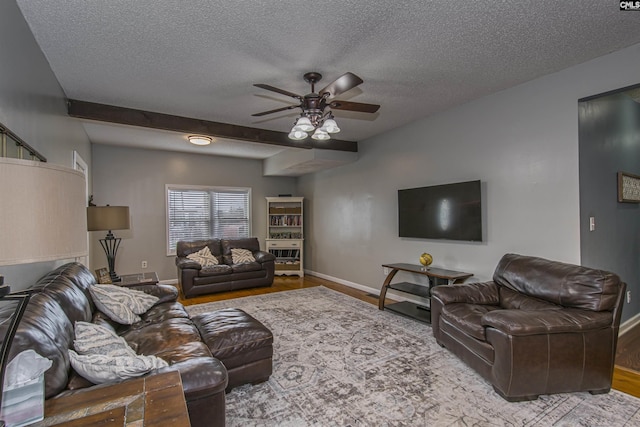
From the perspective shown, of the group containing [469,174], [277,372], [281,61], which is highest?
[281,61]

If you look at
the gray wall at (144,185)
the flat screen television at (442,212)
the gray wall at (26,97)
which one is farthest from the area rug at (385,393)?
the gray wall at (144,185)

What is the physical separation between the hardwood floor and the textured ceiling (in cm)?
264

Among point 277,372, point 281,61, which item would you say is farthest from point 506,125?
point 277,372

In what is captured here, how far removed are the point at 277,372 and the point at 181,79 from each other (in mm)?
2807

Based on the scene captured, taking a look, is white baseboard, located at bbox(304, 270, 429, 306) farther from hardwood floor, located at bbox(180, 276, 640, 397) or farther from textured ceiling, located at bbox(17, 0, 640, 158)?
textured ceiling, located at bbox(17, 0, 640, 158)

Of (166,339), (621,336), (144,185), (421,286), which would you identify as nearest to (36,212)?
(166,339)

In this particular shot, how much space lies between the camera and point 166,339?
2.20 metres

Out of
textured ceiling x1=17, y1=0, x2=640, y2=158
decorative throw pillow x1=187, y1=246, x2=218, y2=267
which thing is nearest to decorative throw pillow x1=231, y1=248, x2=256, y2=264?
decorative throw pillow x1=187, y1=246, x2=218, y2=267

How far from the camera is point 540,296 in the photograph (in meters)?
2.59

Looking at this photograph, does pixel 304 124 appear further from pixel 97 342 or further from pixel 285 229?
pixel 285 229

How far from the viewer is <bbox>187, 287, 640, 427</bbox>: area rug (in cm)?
198

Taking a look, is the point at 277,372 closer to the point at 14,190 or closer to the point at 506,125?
the point at 14,190

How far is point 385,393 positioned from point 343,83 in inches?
91.1

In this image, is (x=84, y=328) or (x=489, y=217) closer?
(x=84, y=328)
